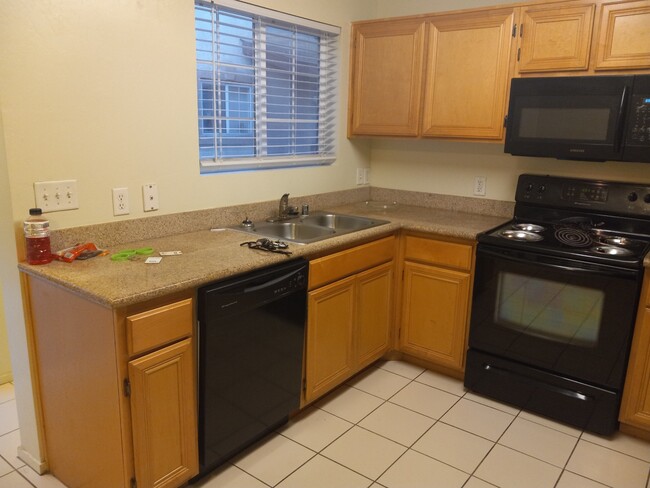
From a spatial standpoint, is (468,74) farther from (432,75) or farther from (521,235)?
(521,235)

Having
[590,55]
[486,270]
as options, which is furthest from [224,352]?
[590,55]

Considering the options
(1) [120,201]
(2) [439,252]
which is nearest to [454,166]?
(2) [439,252]

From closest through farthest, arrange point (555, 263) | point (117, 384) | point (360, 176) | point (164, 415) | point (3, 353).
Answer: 1. point (117, 384)
2. point (164, 415)
3. point (555, 263)
4. point (3, 353)
5. point (360, 176)

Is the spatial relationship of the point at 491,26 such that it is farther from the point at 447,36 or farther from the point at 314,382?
the point at 314,382

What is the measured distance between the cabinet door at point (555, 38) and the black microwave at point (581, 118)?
0.28ft

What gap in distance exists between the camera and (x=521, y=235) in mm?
2602

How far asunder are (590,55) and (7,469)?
123 inches

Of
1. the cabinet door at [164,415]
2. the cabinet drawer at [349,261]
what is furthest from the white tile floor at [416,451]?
the cabinet drawer at [349,261]

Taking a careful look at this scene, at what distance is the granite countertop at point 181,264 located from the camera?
5.42 ft

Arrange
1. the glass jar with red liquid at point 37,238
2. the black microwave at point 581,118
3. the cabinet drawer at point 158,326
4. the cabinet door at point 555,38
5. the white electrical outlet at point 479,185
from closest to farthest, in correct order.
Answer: the cabinet drawer at point 158,326 → the glass jar with red liquid at point 37,238 → the black microwave at point 581,118 → the cabinet door at point 555,38 → the white electrical outlet at point 479,185

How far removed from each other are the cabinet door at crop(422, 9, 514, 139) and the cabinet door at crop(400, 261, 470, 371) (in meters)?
0.79

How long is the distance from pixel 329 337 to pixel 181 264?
90cm

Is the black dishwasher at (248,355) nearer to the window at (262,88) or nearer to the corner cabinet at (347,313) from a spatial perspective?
the corner cabinet at (347,313)

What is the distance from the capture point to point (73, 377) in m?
1.83
